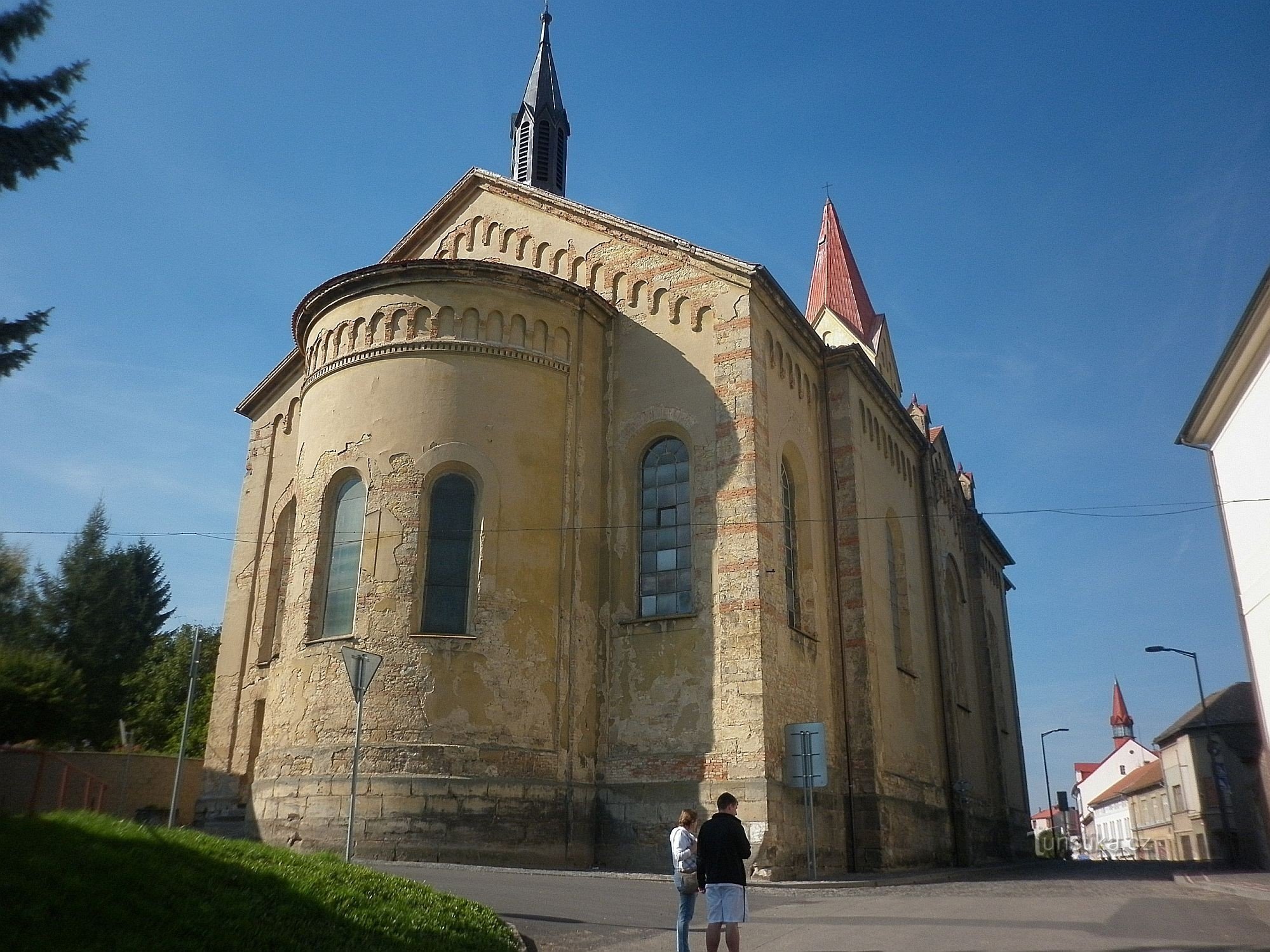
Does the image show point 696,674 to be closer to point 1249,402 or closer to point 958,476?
point 1249,402

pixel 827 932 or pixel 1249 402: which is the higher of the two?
pixel 1249 402

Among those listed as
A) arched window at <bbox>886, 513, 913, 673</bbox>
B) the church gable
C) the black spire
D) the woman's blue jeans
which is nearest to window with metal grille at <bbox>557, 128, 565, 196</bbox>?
the black spire

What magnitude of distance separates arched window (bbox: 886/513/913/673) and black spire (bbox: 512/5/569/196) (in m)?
13.4

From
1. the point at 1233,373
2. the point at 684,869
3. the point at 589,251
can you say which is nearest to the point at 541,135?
the point at 589,251

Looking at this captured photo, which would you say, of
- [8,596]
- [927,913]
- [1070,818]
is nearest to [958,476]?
[927,913]

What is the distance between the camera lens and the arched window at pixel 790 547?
67.4 feet

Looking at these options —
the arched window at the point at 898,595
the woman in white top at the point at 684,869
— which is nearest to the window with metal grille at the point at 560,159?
the arched window at the point at 898,595

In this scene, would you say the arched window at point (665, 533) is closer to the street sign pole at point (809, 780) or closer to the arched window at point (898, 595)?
the street sign pole at point (809, 780)

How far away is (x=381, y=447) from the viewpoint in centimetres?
1928

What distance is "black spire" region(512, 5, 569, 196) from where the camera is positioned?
3039cm

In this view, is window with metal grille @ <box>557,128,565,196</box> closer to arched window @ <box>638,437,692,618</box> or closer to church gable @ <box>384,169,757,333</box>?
church gable @ <box>384,169,757,333</box>

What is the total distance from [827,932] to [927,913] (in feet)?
7.24

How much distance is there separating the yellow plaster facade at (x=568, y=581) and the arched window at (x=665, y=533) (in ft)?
0.77

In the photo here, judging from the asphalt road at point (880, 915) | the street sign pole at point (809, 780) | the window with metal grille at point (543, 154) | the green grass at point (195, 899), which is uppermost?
the window with metal grille at point (543, 154)
